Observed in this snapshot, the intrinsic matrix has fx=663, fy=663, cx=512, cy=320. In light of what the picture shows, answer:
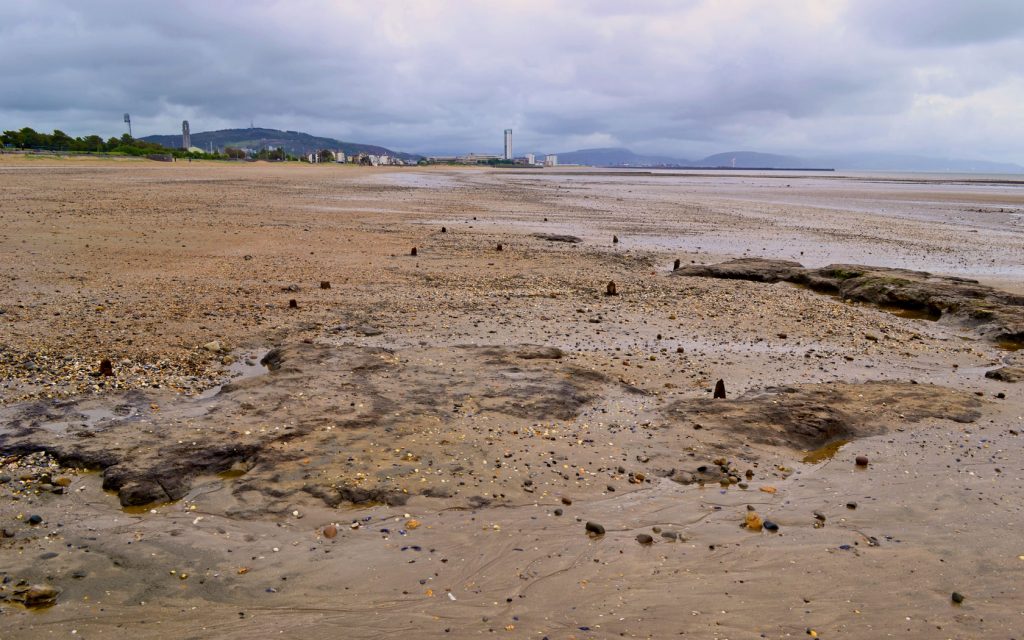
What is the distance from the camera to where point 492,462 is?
16.9ft

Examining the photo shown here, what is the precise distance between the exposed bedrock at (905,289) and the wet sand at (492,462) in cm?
47

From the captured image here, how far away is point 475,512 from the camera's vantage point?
453 centimetres

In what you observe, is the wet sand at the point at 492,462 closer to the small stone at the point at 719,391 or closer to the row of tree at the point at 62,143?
the small stone at the point at 719,391

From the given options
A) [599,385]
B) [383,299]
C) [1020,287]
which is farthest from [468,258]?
[1020,287]

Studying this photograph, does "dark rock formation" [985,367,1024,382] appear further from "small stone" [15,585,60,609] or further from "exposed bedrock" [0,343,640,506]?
"small stone" [15,585,60,609]

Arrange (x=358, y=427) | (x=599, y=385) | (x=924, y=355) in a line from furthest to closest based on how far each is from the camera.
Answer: (x=924, y=355) → (x=599, y=385) → (x=358, y=427)

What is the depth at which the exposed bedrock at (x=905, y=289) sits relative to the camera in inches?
395

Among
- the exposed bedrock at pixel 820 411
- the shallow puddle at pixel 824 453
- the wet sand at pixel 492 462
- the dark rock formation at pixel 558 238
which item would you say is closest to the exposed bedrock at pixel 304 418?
the wet sand at pixel 492 462

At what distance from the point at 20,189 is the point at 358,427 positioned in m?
25.3

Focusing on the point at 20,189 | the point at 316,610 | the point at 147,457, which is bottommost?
the point at 316,610

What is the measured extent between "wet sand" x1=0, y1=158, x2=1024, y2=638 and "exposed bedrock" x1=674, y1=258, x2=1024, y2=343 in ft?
1.55

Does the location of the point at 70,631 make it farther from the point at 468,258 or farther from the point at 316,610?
the point at 468,258

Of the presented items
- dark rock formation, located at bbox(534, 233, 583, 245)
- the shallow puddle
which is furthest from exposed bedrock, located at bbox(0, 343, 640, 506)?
dark rock formation, located at bbox(534, 233, 583, 245)

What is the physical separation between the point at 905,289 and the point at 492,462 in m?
9.77
